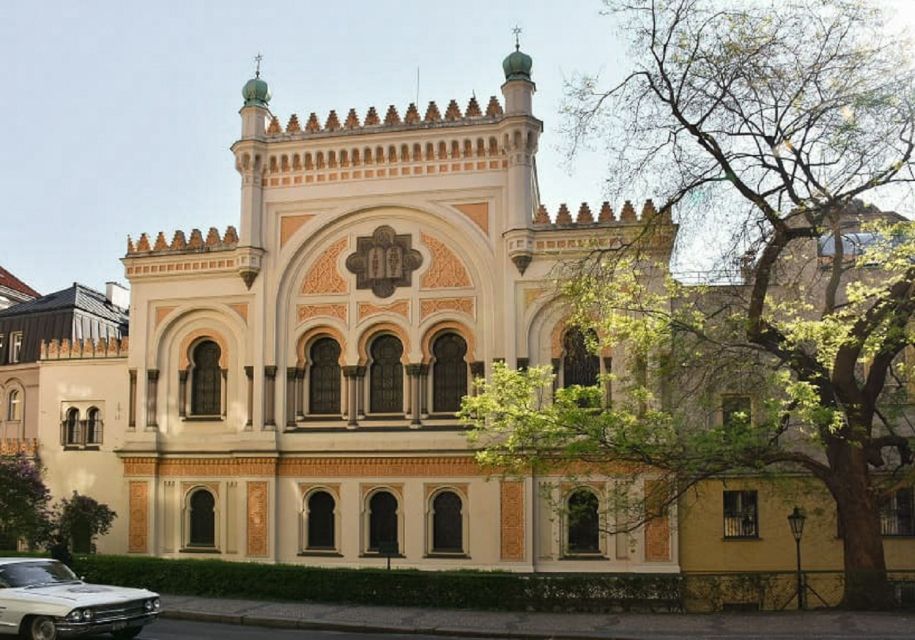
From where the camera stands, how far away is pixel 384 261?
28969 mm

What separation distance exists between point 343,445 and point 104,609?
14.0 meters

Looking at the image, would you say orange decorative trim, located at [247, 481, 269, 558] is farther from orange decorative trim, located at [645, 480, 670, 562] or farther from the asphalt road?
orange decorative trim, located at [645, 480, 670, 562]

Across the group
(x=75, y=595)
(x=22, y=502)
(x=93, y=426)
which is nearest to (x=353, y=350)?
(x=93, y=426)

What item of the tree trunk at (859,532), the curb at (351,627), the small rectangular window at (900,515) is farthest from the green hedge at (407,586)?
the small rectangular window at (900,515)

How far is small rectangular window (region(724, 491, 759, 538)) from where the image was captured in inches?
1041

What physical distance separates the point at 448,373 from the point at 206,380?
779cm

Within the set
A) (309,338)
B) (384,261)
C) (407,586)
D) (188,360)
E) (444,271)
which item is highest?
(384,261)

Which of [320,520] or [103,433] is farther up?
[103,433]

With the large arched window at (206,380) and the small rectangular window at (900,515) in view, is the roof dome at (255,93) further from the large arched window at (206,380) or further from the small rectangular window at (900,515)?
the small rectangular window at (900,515)

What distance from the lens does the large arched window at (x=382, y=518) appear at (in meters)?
28.0

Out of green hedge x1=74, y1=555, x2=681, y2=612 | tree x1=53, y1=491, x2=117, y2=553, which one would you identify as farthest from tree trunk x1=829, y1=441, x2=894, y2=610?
tree x1=53, y1=491, x2=117, y2=553

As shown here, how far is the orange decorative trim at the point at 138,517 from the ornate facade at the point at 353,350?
0.19 ft

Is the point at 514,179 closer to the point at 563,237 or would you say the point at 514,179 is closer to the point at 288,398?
the point at 563,237

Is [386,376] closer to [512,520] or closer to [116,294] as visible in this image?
[512,520]
